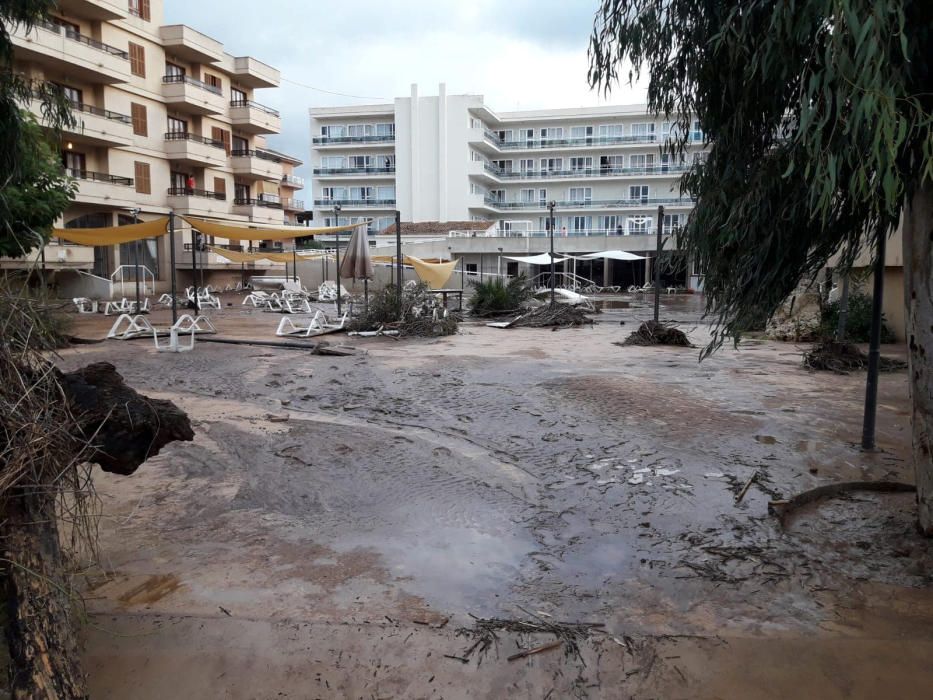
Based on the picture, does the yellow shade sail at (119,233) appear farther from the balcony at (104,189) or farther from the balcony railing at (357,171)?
the balcony railing at (357,171)

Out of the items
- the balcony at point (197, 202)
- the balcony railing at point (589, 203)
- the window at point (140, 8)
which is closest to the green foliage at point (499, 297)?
the balcony at point (197, 202)

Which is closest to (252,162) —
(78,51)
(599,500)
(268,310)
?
(78,51)

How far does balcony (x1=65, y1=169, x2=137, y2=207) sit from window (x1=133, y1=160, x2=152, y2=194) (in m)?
0.79

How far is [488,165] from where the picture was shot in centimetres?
5619

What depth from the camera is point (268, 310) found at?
2253 cm

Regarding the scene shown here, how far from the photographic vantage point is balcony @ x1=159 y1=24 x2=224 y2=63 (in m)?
32.3

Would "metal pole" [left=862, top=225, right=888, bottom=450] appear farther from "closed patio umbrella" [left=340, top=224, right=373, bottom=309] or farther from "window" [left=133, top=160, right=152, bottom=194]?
"window" [left=133, top=160, right=152, bottom=194]

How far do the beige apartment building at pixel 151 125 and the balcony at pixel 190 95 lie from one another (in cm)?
5

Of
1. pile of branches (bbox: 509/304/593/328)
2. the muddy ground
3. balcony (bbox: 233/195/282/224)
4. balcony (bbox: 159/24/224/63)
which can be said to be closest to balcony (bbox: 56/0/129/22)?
balcony (bbox: 159/24/224/63)

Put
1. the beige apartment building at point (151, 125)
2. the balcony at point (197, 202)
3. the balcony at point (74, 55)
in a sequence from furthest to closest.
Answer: the balcony at point (197, 202) → the beige apartment building at point (151, 125) → the balcony at point (74, 55)

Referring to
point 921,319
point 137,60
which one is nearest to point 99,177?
point 137,60

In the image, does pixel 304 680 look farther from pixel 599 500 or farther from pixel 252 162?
pixel 252 162

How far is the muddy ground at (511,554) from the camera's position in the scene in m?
2.84

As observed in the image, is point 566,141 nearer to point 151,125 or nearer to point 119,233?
point 151,125
